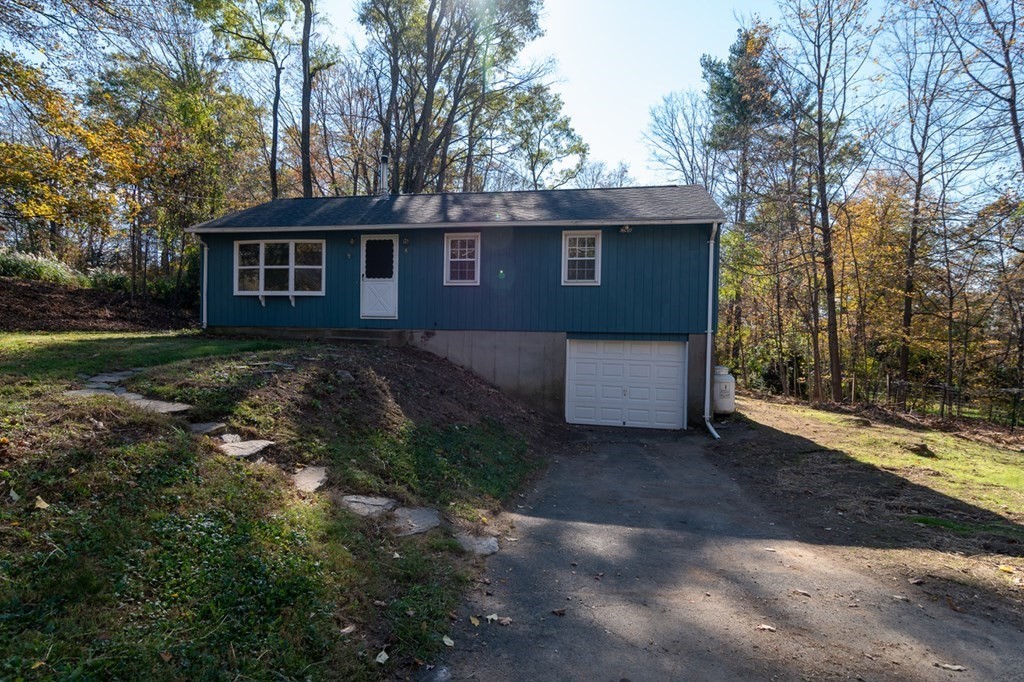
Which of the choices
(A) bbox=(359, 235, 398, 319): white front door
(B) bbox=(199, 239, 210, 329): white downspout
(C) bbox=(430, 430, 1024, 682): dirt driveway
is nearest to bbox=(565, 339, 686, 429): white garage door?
(A) bbox=(359, 235, 398, 319): white front door

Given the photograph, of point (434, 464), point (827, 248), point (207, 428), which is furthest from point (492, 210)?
point (827, 248)

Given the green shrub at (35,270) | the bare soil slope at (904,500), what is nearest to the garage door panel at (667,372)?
the bare soil slope at (904,500)

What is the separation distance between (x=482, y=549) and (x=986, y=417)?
15.1 m

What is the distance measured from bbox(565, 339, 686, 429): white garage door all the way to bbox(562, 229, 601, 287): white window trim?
1249mm

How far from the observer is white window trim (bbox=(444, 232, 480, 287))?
12.1 meters

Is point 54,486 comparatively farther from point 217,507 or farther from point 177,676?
point 177,676

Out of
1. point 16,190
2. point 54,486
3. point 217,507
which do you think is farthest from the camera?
point 16,190

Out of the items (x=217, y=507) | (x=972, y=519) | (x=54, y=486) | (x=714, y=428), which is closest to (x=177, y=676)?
(x=217, y=507)

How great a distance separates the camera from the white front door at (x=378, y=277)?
1247 cm

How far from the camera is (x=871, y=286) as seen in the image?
17812 mm

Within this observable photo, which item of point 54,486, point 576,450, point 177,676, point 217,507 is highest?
point 54,486

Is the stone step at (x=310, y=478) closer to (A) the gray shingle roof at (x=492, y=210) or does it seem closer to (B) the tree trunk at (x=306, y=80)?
(A) the gray shingle roof at (x=492, y=210)

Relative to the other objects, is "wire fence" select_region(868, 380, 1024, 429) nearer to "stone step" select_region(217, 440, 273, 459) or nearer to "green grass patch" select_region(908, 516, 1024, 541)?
"green grass patch" select_region(908, 516, 1024, 541)

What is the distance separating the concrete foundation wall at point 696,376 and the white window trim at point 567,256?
2.36 meters
